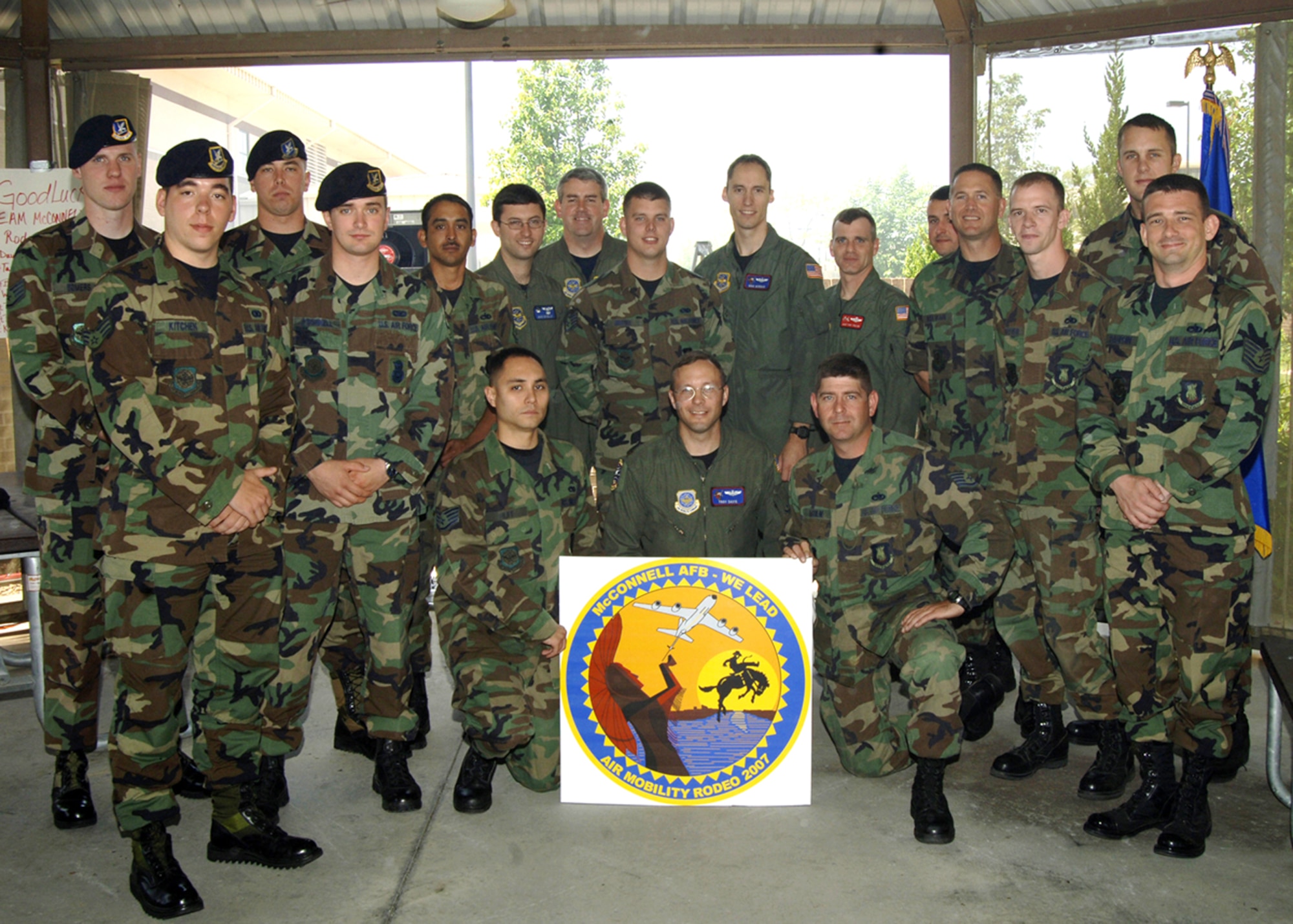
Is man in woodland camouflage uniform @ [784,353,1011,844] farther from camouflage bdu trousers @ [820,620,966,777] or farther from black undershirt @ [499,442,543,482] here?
black undershirt @ [499,442,543,482]

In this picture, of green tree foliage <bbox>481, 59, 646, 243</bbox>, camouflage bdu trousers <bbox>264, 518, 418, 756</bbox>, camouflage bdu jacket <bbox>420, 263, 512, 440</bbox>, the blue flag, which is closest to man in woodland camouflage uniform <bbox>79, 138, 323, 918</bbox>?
camouflage bdu trousers <bbox>264, 518, 418, 756</bbox>

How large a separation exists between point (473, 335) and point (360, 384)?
38.9 inches

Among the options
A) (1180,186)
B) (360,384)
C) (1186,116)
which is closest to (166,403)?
(360,384)

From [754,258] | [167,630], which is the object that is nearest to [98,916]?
[167,630]

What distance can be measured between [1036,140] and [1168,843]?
3.90 m

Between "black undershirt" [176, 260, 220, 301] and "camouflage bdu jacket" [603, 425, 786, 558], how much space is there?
1625 millimetres

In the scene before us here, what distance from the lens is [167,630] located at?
10.2ft

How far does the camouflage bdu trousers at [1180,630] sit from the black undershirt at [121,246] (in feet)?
11.5

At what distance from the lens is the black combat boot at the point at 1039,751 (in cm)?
389

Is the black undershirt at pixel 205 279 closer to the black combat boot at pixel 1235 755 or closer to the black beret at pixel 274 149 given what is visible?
the black beret at pixel 274 149

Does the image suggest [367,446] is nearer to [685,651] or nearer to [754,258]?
[685,651]

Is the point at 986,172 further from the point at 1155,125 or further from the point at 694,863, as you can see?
the point at 694,863

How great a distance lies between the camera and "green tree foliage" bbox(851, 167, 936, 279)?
1764 centimetres

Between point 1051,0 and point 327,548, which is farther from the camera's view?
point 1051,0
